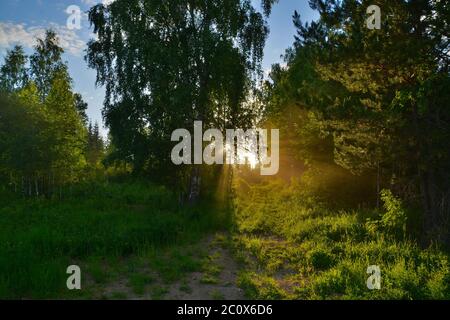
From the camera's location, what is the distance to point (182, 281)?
803 centimetres

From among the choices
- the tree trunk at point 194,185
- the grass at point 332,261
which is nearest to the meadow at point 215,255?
the grass at point 332,261

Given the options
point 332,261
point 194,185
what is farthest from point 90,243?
point 194,185

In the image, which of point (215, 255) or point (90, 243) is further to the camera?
point (215, 255)

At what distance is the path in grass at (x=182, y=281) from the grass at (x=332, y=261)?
41cm

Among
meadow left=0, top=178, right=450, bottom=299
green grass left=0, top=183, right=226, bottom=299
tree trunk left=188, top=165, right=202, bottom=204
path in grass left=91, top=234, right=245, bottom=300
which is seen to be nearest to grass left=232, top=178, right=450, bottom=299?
meadow left=0, top=178, right=450, bottom=299

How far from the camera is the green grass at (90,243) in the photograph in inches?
291

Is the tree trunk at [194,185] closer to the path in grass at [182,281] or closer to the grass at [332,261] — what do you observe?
the grass at [332,261]

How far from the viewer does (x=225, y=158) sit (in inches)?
763

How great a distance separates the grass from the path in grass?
16.3 inches

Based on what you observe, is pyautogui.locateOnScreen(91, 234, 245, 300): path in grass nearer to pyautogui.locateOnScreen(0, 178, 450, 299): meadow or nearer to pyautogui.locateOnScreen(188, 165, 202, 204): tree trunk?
pyautogui.locateOnScreen(0, 178, 450, 299): meadow

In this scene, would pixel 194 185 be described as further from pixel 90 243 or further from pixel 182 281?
pixel 182 281

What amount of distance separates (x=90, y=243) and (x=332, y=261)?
20.4 ft
